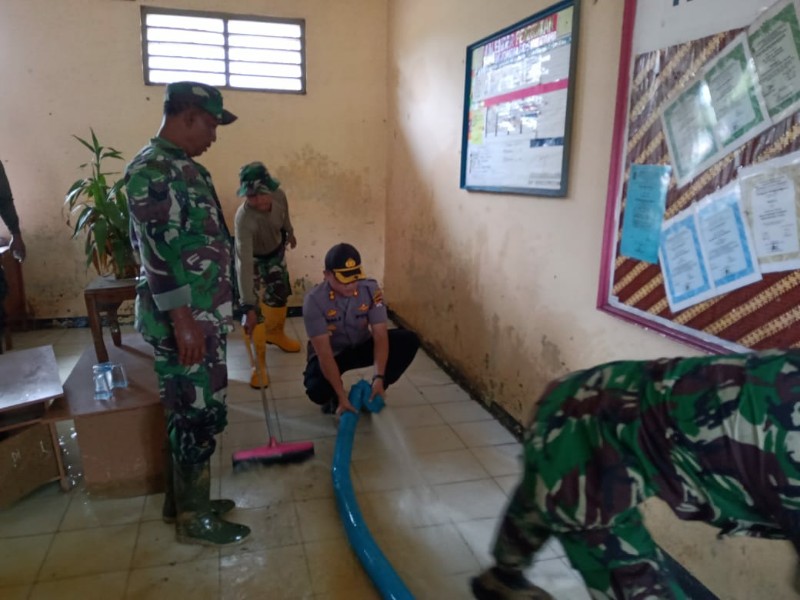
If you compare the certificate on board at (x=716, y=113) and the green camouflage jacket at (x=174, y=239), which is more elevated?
the certificate on board at (x=716, y=113)

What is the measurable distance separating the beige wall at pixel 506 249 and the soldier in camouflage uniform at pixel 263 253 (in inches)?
36.8

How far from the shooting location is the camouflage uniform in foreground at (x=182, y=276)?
1626 millimetres

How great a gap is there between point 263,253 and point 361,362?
115 cm

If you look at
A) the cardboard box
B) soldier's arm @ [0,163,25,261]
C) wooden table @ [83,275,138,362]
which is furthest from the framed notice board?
soldier's arm @ [0,163,25,261]

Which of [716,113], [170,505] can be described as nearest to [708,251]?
[716,113]

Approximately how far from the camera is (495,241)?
9.00 feet

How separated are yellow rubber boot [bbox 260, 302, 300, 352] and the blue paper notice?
8.04 ft

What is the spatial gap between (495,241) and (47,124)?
3.35 meters

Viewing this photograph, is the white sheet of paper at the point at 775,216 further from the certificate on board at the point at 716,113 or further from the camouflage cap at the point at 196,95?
the camouflage cap at the point at 196,95

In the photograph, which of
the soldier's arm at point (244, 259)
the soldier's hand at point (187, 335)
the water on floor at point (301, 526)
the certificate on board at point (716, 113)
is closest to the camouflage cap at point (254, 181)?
the soldier's arm at point (244, 259)

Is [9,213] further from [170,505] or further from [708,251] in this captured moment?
[708,251]

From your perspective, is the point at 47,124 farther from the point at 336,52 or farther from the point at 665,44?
the point at 665,44

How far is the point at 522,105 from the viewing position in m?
2.44

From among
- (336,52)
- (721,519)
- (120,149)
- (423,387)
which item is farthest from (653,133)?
(120,149)
